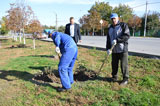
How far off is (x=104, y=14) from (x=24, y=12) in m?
39.5

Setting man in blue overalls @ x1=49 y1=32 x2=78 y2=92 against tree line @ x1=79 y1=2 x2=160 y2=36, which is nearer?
man in blue overalls @ x1=49 y1=32 x2=78 y2=92

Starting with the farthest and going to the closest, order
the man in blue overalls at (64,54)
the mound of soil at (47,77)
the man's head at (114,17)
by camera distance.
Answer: the mound of soil at (47,77), the man's head at (114,17), the man in blue overalls at (64,54)

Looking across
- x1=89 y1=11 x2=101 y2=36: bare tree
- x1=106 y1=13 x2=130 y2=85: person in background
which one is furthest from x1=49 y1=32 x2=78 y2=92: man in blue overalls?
x1=89 y1=11 x2=101 y2=36: bare tree

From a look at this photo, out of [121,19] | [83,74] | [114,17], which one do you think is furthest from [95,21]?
[114,17]

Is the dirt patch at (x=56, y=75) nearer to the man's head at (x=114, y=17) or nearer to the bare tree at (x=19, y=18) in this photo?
the man's head at (x=114, y=17)

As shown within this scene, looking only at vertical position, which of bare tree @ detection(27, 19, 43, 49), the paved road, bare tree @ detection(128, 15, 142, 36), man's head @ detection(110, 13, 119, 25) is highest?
bare tree @ detection(128, 15, 142, 36)

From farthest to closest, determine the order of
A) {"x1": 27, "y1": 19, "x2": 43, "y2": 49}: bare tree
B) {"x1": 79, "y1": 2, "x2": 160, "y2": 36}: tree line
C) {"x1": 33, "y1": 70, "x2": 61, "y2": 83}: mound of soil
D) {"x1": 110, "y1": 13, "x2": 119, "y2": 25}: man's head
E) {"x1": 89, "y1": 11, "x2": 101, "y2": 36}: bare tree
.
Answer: {"x1": 89, "y1": 11, "x2": 101, "y2": 36}: bare tree, {"x1": 79, "y1": 2, "x2": 160, "y2": 36}: tree line, {"x1": 27, "y1": 19, "x2": 43, "y2": 49}: bare tree, {"x1": 33, "y1": 70, "x2": 61, "y2": 83}: mound of soil, {"x1": 110, "y1": 13, "x2": 119, "y2": 25}: man's head

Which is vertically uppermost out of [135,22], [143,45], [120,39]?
[135,22]

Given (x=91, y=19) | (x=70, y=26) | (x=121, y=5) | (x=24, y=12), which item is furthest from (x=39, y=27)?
(x=121, y=5)

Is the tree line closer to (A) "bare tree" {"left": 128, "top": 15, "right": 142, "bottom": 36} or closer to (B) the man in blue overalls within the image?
(A) "bare tree" {"left": 128, "top": 15, "right": 142, "bottom": 36}

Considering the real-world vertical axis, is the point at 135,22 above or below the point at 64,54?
above

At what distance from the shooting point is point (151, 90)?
3.71m

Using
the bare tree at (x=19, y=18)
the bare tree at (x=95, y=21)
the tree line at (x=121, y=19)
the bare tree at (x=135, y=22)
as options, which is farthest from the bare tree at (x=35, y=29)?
the bare tree at (x=95, y=21)

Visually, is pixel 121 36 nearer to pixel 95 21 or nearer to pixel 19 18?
pixel 19 18
